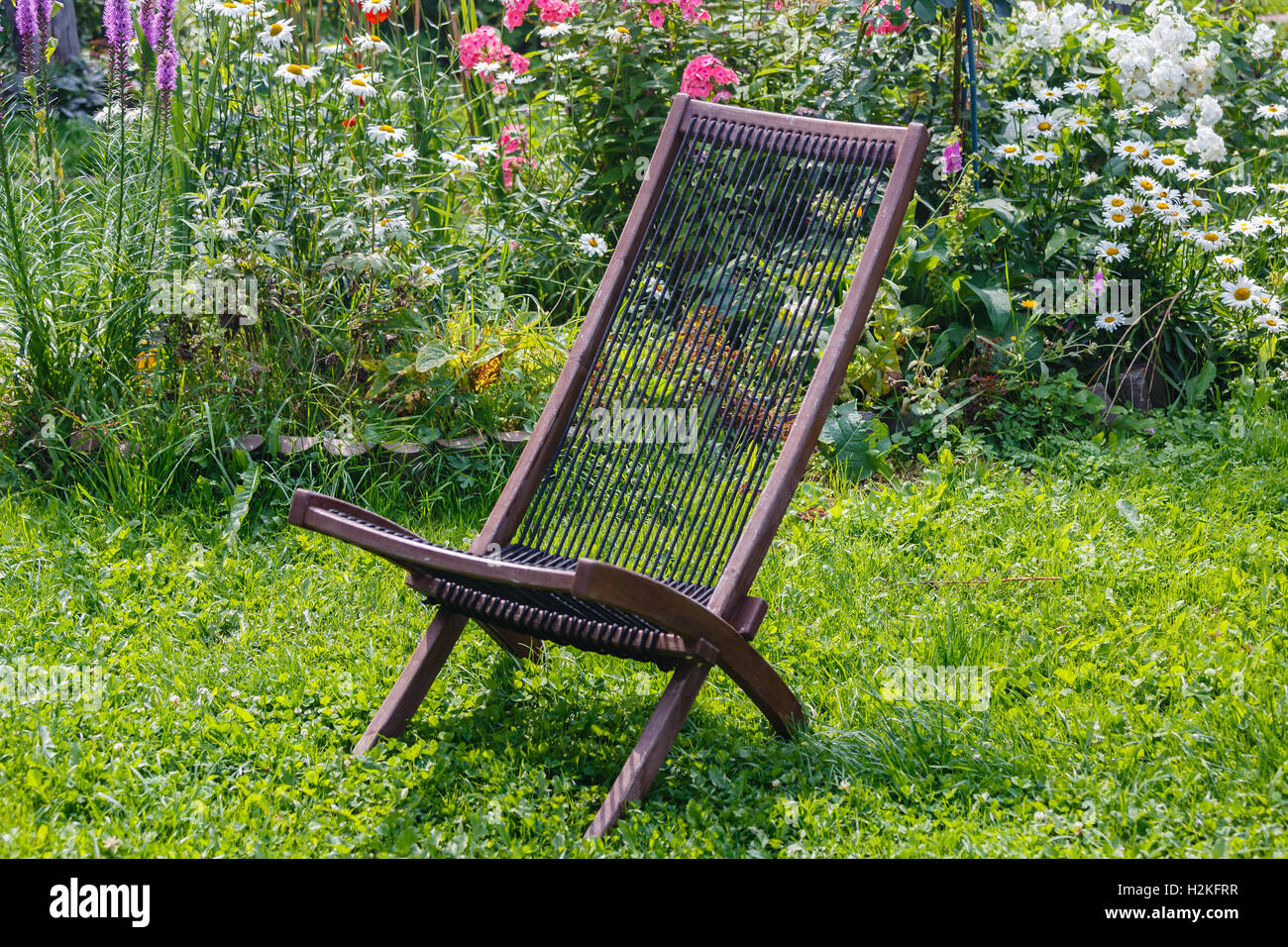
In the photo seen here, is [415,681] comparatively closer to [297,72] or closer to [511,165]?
[297,72]

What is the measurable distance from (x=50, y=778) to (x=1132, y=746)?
2.34 meters

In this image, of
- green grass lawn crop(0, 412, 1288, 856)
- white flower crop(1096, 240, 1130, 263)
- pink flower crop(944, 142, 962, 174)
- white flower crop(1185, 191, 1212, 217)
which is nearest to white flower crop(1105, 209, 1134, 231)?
white flower crop(1096, 240, 1130, 263)

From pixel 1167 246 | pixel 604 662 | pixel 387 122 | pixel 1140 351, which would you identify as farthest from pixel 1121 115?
pixel 604 662

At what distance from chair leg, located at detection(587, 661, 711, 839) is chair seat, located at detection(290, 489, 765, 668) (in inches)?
2.1

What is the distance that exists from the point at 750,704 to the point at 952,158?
2395 mm

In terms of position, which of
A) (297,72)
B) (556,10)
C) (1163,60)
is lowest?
(297,72)

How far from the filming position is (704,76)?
15.2ft

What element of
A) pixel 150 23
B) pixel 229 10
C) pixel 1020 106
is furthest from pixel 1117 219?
pixel 150 23

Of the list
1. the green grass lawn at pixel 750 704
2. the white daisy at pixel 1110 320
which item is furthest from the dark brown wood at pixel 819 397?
the white daisy at pixel 1110 320

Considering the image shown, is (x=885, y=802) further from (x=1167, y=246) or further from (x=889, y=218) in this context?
(x=1167, y=246)

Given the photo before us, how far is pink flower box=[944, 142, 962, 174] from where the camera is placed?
171 inches

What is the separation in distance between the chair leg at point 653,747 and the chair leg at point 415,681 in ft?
1.75

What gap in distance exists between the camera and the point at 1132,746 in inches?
101
